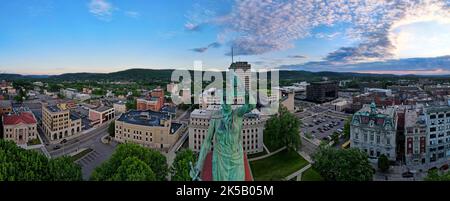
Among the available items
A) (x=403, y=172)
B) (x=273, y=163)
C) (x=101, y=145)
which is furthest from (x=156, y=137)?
(x=403, y=172)

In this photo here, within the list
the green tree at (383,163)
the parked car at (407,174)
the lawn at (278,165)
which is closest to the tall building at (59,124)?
the lawn at (278,165)

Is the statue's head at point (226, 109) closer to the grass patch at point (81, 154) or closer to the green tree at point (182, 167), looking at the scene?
the green tree at point (182, 167)

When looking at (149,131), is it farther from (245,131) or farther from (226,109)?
(226,109)

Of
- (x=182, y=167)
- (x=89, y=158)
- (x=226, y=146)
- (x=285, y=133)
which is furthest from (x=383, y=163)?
(x=89, y=158)

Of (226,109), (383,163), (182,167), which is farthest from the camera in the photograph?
(383,163)

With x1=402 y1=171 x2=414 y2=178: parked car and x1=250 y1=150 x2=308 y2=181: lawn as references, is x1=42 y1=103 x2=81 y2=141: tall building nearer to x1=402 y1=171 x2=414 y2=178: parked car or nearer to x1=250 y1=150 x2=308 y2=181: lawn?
x1=250 y1=150 x2=308 y2=181: lawn

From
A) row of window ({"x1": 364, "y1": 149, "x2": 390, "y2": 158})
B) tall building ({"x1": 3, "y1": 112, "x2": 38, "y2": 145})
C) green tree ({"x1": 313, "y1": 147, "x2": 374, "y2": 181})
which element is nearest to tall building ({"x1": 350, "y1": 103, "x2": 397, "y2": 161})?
row of window ({"x1": 364, "y1": 149, "x2": 390, "y2": 158})
